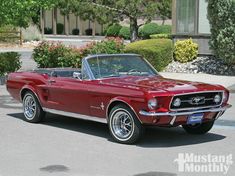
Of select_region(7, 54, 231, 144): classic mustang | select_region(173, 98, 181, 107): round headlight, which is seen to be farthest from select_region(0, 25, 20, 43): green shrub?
select_region(173, 98, 181, 107): round headlight

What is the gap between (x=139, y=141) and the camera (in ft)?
28.5

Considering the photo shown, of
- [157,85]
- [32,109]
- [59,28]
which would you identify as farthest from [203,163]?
[59,28]

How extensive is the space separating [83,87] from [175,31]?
48.5 feet

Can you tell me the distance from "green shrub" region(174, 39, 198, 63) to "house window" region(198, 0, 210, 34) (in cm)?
85

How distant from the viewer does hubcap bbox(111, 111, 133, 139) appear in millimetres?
8594

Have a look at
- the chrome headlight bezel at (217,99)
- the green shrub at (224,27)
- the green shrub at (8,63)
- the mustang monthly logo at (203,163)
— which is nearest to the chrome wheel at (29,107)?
the chrome headlight bezel at (217,99)

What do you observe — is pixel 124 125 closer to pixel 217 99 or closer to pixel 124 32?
pixel 217 99

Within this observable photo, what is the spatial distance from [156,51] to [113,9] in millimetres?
15646

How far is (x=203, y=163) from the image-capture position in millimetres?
7426

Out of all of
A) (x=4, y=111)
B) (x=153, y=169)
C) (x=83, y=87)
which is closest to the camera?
(x=153, y=169)

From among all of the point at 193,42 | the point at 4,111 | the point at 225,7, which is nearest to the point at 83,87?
the point at 4,111

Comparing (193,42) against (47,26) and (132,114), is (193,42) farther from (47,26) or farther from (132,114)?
(47,26)

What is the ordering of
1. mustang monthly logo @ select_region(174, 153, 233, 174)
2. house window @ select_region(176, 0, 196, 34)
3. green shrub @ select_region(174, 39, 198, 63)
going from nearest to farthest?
mustang monthly logo @ select_region(174, 153, 233, 174) → green shrub @ select_region(174, 39, 198, 63) → house window @ select_region(176, 0, 196, 34)

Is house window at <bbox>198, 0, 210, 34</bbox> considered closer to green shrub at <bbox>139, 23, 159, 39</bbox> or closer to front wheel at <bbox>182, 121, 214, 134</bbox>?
front wheel at <bbox>182, 121, 214, 134</bbox>
